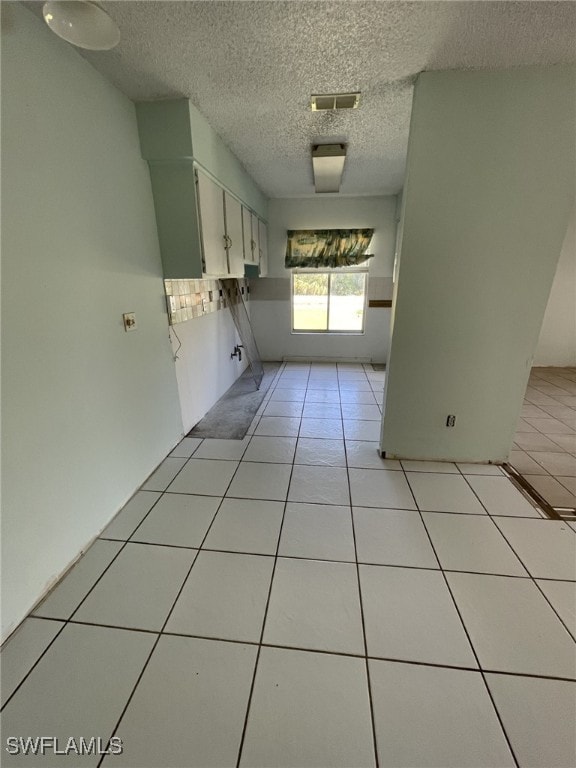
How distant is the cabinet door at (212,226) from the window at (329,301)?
96.3 inches

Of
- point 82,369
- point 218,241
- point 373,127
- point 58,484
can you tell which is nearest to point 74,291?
point 82,369

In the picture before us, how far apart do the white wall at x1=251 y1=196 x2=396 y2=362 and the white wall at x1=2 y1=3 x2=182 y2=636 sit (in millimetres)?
2924

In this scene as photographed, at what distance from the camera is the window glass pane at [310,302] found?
4.98 metres

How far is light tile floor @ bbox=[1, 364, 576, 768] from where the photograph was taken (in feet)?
3.20

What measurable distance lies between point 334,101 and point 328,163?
1034 millimetres

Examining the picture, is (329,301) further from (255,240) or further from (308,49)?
(308,49)

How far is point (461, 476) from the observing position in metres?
2.23

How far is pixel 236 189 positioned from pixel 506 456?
3333 mm

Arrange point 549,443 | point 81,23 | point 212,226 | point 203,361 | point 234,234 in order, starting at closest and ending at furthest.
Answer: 1. point 81,23
2. point 212,226
3. point 549,443
4. point 234,234
5. point 203,361

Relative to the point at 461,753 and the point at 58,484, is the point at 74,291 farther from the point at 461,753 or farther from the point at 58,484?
the point at 461,753

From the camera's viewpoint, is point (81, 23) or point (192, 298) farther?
point (192, 298)

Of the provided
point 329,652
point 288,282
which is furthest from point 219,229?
point 329,652

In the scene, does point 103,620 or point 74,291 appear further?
point 74,291

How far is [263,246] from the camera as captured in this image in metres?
4.42
